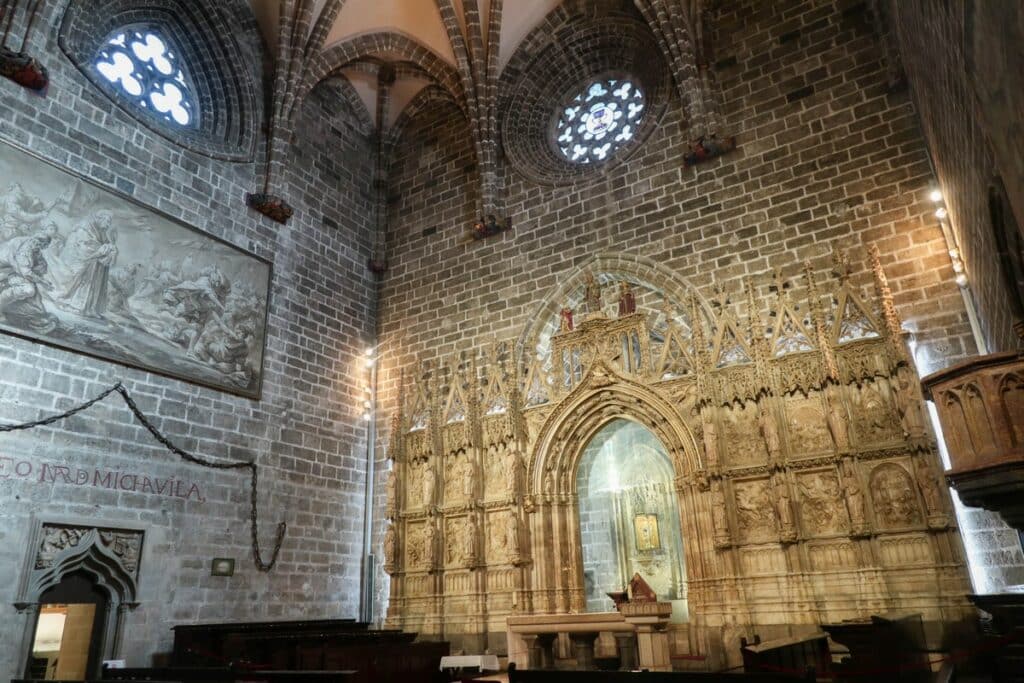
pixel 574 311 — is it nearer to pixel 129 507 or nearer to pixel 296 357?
pixel 296 357

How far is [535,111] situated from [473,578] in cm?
844

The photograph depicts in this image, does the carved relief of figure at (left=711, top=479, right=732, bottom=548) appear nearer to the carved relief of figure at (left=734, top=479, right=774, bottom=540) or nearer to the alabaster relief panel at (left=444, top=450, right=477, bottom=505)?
the carved relief of figure at (left=734, top=479, right=774, bottom=540)

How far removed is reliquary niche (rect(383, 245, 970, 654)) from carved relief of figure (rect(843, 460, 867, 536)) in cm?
2

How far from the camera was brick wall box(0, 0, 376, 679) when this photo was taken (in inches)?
337

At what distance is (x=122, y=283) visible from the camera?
971 cm

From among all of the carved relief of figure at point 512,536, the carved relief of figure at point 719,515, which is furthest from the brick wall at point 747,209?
the carved relief of figure at point 512,536

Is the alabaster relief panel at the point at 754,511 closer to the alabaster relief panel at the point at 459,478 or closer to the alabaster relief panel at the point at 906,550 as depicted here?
the alabaster relief panel at the point at 906,550

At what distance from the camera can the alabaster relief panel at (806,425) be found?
28.4 feet

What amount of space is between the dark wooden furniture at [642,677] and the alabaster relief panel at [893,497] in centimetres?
457

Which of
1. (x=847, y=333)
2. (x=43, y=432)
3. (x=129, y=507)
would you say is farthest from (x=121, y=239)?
(x=847, y=333)

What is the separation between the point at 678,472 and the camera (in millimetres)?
9633

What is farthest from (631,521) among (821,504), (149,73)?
(149,73)

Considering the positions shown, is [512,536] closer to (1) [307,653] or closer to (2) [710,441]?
(2) [710,441]

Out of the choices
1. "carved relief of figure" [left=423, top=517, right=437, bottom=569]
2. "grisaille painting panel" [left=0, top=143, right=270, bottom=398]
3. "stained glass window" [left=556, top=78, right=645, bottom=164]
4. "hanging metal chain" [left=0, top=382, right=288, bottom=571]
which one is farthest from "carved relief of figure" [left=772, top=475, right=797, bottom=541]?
"grisaille painting panel" [left=0, top=143, right=270, bottom=398]
